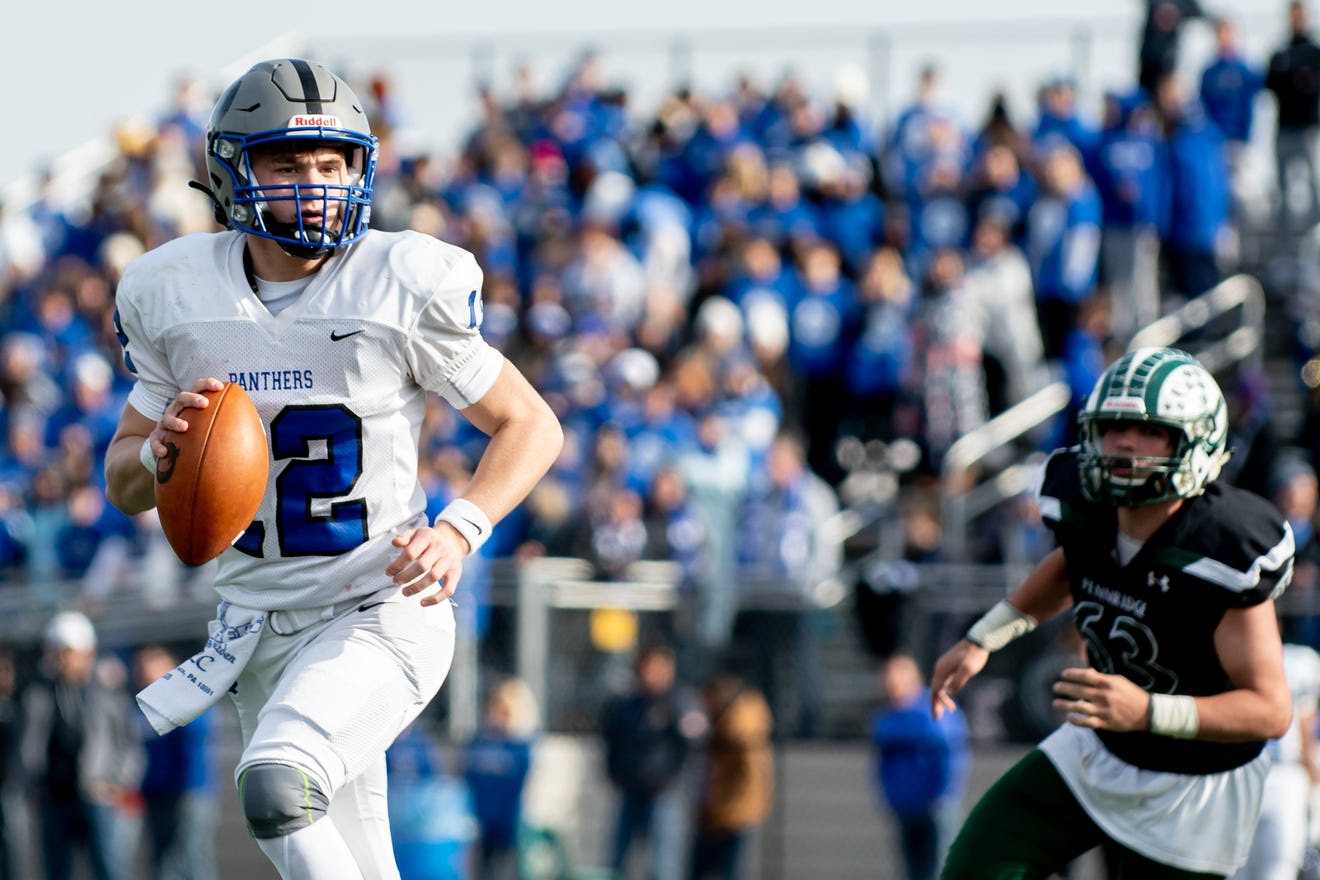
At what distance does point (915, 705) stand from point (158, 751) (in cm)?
416

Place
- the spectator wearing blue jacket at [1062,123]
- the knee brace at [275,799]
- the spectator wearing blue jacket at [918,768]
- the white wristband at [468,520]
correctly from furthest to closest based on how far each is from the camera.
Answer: the spectator wearing blue jacket at [1062,123], the spectator wearing blue jacket at [918,768], the white wristband at [468,520], the knee brace at [275,799]

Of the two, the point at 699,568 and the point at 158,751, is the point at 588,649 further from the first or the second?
the point at 158,751

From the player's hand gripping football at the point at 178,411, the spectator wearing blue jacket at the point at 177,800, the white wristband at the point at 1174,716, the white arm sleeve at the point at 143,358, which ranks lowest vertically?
the spectator wearing blue jacket at the point at 177,800

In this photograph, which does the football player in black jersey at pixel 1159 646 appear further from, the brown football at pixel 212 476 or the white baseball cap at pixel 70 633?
the white baseball cap at pixel 70 633

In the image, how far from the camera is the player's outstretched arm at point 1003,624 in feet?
17.4

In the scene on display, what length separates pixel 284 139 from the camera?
14.7ft

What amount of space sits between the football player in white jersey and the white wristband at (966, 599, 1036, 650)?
1.43 metres

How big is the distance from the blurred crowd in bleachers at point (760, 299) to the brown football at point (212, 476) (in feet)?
20.8

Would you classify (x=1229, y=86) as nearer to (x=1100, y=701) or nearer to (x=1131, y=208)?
(x=1131, y=208)

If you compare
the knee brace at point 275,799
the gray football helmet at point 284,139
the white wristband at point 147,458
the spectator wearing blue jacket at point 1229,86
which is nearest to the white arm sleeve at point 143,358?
the white wristband at point 147,458

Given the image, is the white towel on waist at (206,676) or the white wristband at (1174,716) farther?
the white wristband at (1174,716)

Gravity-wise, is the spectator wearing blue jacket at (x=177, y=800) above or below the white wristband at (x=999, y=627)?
below

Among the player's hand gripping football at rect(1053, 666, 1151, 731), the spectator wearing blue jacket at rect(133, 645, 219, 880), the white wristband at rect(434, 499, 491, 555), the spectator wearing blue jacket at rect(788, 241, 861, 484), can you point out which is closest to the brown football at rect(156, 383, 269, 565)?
the white wristband at rect(434, 499, 491, 555)

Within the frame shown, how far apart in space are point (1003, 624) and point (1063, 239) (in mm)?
7369
